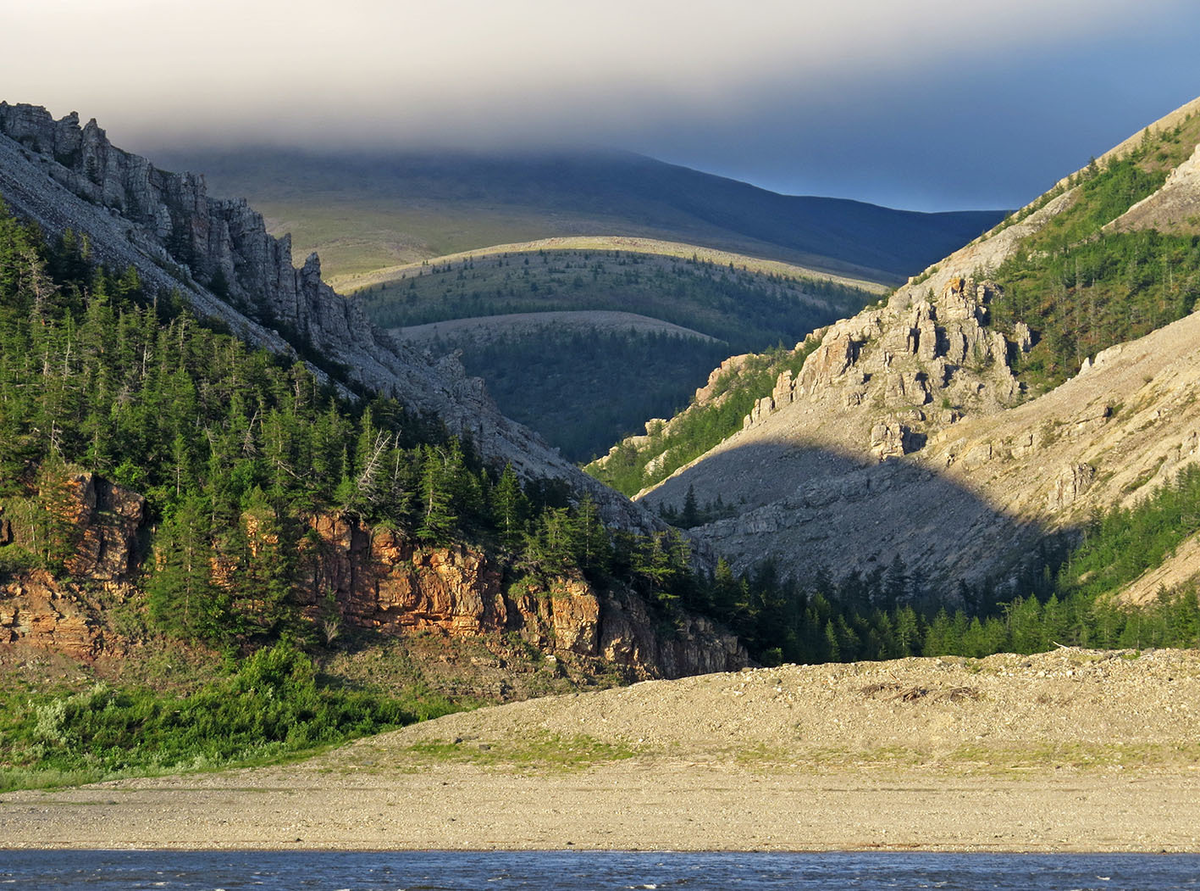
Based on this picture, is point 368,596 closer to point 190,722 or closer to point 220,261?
point 190,722

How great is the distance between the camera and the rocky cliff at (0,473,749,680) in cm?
6731

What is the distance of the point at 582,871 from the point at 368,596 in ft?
111

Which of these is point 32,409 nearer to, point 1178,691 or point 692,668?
point 692,668

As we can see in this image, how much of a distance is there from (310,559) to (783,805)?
105ft

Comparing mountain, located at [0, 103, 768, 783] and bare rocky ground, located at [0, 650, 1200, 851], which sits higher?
mountain, located at [0, 103, 768, 783]

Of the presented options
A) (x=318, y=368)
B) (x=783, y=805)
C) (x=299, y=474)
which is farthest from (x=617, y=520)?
(x=783, y=805)

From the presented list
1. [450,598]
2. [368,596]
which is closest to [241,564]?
[368,596]

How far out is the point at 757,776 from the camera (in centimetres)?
5628

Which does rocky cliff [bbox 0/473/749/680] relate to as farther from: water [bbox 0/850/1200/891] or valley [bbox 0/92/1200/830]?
water [bbox 0/850/1200/891]

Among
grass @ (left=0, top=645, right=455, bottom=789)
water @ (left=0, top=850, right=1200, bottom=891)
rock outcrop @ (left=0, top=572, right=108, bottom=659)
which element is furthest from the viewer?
rock outcrop @ (left=0, top=572, right=108, bottom=659)

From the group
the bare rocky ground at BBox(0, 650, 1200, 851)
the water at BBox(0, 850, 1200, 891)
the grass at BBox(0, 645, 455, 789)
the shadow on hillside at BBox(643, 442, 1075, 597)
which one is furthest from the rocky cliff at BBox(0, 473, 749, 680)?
the shadow on hillside at BBox(643, 442, 1075, 597)

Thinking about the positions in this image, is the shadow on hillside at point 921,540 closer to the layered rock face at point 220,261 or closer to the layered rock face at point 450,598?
the layered rock face at point 220,261

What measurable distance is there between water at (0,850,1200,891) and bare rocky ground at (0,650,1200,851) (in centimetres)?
151

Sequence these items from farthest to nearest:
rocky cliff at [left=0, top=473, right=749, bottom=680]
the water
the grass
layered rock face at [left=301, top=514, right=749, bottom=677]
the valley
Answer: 1. layered rock face at [left=301, top=514, right=749, bottom=677]
2. rocky cliff at [left=0, top=473, right=749, bottom=680]
3. the grass
4. the valley
5. the water
